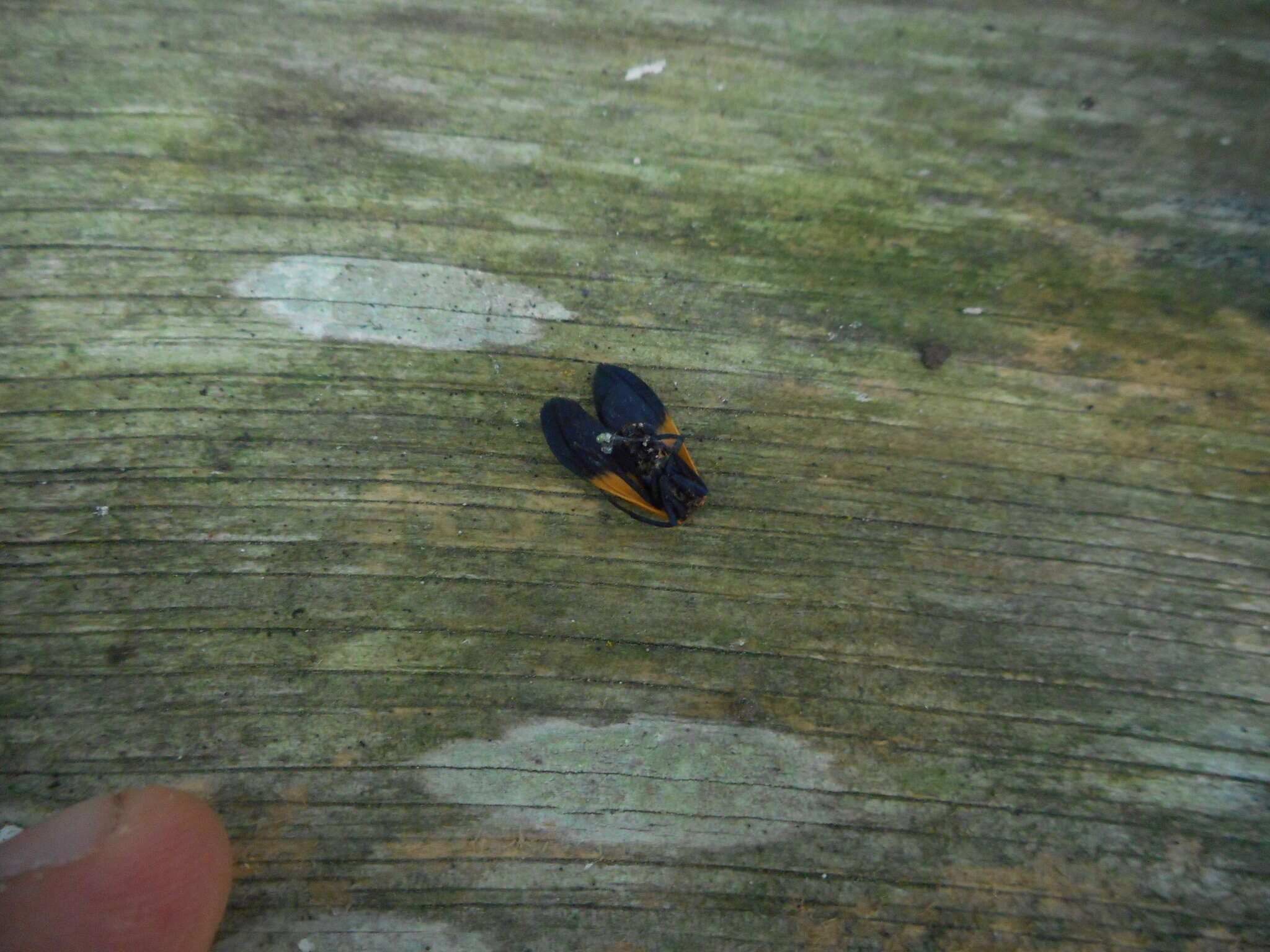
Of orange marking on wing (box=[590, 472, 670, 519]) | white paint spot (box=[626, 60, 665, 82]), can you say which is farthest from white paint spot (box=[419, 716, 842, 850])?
white paint spot (box=[626, 60, 665, 82])

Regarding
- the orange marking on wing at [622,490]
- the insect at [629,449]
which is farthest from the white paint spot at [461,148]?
the orange marking on wing at [622,490]

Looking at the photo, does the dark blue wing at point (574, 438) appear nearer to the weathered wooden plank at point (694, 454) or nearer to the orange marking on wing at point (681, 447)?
the weathered wooden plank at point (694, 454)

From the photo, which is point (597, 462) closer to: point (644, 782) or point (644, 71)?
point (644, 782)

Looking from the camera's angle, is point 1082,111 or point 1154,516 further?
point 1082,111

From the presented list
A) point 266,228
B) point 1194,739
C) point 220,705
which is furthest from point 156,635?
point 1194,739

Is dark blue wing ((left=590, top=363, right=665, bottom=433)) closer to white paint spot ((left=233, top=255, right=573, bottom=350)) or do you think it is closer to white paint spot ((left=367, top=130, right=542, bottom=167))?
white paint spot ((left=233, top=255, right=573, bottom=350))

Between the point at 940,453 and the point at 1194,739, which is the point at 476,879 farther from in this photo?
the point at 1194,739
